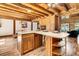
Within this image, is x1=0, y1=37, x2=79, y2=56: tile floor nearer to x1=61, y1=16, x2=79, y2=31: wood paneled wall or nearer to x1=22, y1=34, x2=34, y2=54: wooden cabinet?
x1=22, y1=34, x2=34, y2=54: wooden cabinet

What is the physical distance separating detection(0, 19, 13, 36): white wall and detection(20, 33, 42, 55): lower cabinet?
350 millimetres

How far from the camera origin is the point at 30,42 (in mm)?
2631

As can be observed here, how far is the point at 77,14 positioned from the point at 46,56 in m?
1.04

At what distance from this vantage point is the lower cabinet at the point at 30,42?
8.43 ft

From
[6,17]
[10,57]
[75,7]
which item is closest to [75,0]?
[75,7]

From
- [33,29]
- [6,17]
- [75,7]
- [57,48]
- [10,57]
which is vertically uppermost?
[75,7]

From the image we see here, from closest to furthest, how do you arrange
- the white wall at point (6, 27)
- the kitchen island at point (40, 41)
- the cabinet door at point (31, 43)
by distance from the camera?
the white wall at point (6, 27), the kitchen island at point (40, 41), the cabinet door at point (31, 43)

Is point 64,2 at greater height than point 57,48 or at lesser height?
greater

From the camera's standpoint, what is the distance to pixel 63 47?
250cm

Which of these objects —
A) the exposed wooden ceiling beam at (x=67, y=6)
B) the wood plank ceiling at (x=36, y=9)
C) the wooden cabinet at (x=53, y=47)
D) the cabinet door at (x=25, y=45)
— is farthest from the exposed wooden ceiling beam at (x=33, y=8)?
the cabinet door at (x=25, y=45)

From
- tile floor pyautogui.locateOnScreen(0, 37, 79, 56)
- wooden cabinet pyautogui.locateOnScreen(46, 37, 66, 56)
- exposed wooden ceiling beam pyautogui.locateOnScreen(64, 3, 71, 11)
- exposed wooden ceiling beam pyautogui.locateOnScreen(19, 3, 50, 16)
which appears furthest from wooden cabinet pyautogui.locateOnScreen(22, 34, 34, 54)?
exposed wooden ceiling beam pyautogui.locateOnScreen(64, 3, 71, 11)

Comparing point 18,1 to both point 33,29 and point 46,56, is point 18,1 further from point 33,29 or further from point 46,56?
point 46,56

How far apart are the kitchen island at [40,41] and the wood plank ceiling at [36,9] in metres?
0.35

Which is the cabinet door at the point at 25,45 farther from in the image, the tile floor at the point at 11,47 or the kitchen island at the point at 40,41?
the tile floor at the point at 11,47
